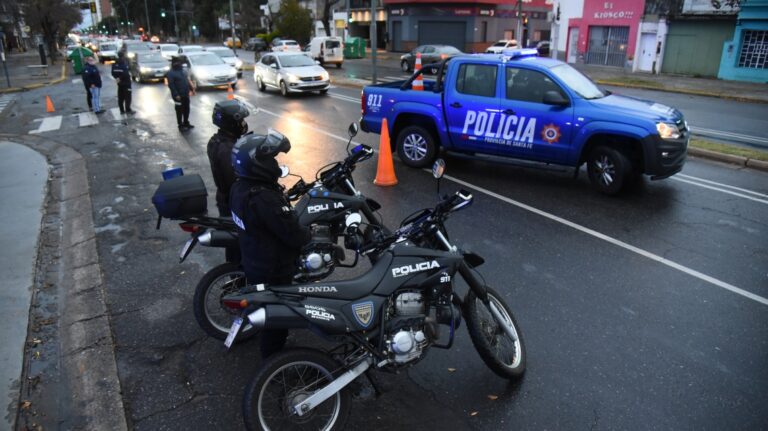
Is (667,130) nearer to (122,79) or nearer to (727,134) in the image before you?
(727,134)

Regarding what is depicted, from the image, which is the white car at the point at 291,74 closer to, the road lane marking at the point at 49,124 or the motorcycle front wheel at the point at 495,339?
the road lane marking at the point at 49,124

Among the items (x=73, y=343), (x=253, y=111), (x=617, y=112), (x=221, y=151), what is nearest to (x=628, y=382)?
(x=221, y=151)

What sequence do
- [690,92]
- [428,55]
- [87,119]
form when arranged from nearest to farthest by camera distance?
[87,119] < [690,92] < [428,55]

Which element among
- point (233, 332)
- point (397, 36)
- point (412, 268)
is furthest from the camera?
point (397, 36)

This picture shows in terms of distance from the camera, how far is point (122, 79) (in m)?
16.3

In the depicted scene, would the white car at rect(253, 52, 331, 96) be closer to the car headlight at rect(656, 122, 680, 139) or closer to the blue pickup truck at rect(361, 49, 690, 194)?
the blue pickup truck at rect(361, 49, 690, 194)

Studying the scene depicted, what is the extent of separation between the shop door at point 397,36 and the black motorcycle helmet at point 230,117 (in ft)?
169

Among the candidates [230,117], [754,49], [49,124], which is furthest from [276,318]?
[754,49]

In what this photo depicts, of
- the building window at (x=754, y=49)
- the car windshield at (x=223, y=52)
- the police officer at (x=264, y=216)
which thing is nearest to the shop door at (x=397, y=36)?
the car windshield at (x=223, y=52)

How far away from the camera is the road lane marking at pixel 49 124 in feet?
47.7

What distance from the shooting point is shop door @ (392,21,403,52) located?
53656 mm

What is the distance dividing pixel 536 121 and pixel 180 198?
19.4 ft

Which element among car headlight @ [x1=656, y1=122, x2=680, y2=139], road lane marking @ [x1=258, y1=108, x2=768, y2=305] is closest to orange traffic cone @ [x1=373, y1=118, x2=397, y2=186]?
road lane marking @ [x1=258, y1=108, x2=768, y2=305]

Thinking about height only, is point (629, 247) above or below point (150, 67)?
below
